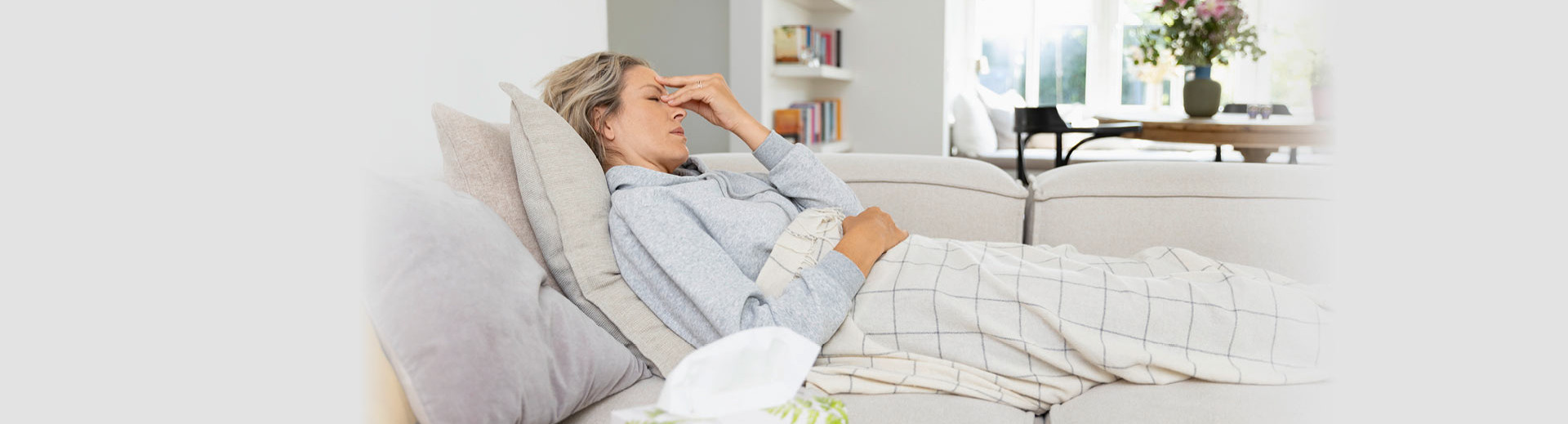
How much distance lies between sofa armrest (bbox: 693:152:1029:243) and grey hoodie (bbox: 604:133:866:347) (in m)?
0.44

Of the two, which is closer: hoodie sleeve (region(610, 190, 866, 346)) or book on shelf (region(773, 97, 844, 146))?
hoodie sleeve (region(610, 190, 866, 346))

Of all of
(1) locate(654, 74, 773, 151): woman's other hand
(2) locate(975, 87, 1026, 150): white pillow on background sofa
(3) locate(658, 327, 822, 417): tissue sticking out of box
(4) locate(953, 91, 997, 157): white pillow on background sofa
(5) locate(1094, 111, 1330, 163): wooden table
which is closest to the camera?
(3) locate(658, 327, 822, 417): tissue sticking out of box

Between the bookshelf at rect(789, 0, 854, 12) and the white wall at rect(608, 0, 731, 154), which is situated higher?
the bookshelf at rect(789, 0, 854, 12)

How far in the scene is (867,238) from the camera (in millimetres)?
1410

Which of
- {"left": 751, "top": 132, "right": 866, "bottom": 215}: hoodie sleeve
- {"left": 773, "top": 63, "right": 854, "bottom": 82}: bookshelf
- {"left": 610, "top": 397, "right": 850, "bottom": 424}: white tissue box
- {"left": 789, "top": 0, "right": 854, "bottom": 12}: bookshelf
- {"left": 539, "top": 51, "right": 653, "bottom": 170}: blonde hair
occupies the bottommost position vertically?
{"left": 610, "top": 397, "right": 850, "bottom": 424}: white tissue box

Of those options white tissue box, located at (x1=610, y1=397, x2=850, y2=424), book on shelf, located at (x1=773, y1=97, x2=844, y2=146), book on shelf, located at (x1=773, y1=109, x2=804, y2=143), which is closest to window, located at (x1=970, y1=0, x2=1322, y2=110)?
book on shelf, located at (x1=773, y1=97, x2=844, y2=146)

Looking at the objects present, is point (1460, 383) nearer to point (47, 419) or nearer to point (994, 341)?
point (47, 419)

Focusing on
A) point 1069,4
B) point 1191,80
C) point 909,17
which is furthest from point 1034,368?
point 1069,4

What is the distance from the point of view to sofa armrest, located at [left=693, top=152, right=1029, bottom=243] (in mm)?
1935

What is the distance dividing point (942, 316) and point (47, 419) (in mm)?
1071

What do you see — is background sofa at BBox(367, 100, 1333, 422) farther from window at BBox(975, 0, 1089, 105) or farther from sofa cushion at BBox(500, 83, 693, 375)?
window at BBox(975, 0, 1089, 105)

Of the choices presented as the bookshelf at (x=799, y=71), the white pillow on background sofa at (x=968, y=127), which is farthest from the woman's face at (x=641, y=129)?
the white pillow on background sofa at (x=968, y=127)

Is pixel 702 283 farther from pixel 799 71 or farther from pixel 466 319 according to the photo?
pixel 799 71

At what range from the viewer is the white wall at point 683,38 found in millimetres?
4180
